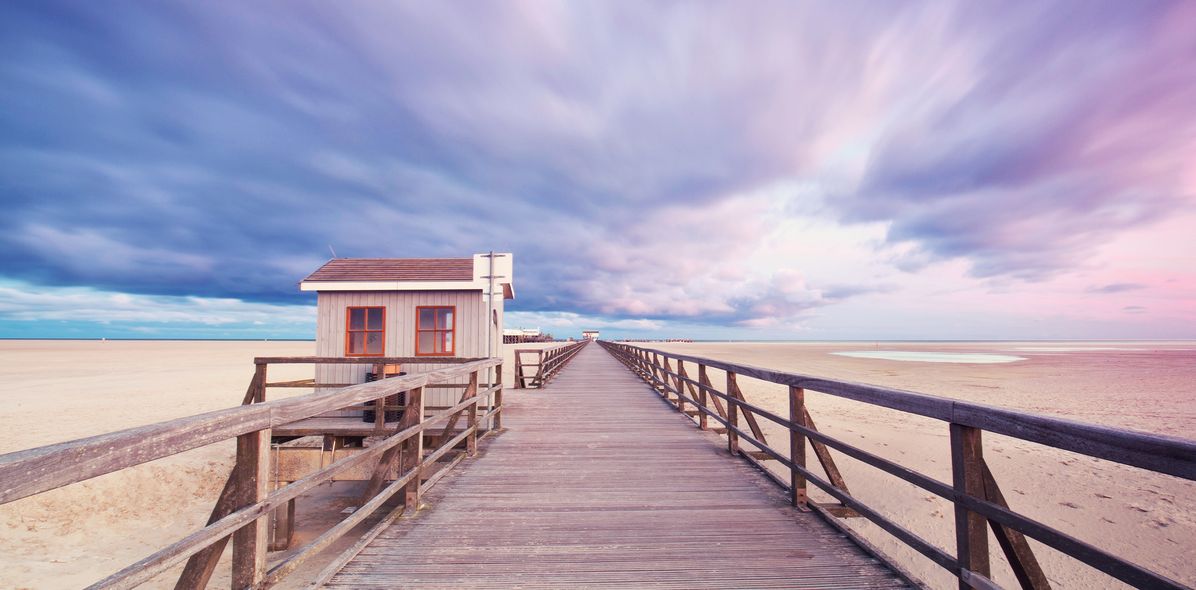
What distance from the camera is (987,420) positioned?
231cm

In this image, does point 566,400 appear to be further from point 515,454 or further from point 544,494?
point 544,494

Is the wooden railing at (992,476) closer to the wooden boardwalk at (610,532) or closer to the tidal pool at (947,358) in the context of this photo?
the wooden boardwalk at (610,532)

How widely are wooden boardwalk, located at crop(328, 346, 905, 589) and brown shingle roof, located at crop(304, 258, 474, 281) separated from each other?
21.8 ft

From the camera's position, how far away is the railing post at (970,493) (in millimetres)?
2393

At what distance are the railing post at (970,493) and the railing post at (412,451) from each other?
3.65 metres

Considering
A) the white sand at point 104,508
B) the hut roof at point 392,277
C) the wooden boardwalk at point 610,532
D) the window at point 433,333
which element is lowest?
the white sand at point 104,508

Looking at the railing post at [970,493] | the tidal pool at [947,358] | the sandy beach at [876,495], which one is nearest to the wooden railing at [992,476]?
the railing post at [970,493]

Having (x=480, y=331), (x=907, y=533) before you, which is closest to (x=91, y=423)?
(x=480, y=331)

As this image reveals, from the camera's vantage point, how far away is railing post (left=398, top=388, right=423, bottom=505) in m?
4.07

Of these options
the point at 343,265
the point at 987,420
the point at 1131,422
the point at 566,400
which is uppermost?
the point at 343,265

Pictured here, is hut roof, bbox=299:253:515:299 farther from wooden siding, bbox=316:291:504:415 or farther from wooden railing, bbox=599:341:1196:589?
wooden railing, bbox=599:341:1196:589

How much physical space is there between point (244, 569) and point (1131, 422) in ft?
59.7

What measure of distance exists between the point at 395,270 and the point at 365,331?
1628 mm

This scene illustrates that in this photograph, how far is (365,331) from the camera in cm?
1174
